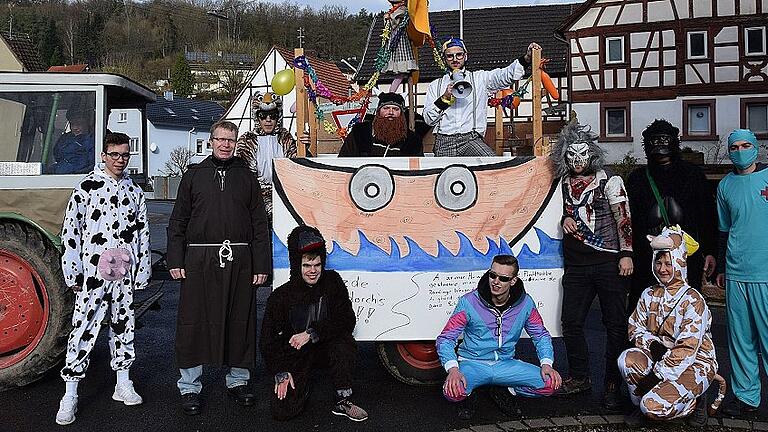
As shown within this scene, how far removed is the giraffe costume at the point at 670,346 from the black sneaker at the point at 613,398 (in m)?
0.22

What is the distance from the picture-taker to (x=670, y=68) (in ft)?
93.0

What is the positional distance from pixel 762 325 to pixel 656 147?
52.1 inches

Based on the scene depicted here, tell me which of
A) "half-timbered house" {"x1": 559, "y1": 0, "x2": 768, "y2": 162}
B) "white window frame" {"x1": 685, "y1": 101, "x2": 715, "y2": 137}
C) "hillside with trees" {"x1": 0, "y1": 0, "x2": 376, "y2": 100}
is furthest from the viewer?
"hillside with trees" {"x1": 0, "y1": 0, "x2": 376, "y2": 100}

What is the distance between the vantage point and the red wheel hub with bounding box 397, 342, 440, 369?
18.4ft

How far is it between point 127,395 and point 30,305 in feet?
3.24

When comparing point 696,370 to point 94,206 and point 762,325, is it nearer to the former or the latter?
point 762,325

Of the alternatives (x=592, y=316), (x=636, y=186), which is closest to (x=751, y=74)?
(x=592, y=316)

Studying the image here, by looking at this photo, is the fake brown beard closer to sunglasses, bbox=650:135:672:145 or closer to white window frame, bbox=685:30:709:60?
sunglasses, bbox=650:135:672:145

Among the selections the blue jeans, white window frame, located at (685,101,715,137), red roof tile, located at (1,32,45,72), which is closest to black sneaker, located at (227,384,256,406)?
the blue jeans

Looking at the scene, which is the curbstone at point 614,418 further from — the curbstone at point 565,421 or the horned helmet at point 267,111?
the horned helmet at point 267,111

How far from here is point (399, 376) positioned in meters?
5.71

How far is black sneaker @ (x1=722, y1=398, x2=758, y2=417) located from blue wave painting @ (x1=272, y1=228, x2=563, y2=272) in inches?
55.5

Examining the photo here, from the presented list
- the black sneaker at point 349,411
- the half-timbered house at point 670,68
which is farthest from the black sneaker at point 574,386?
the half-timbered house at point 670,68

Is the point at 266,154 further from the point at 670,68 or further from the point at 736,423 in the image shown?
the point at 670,68
